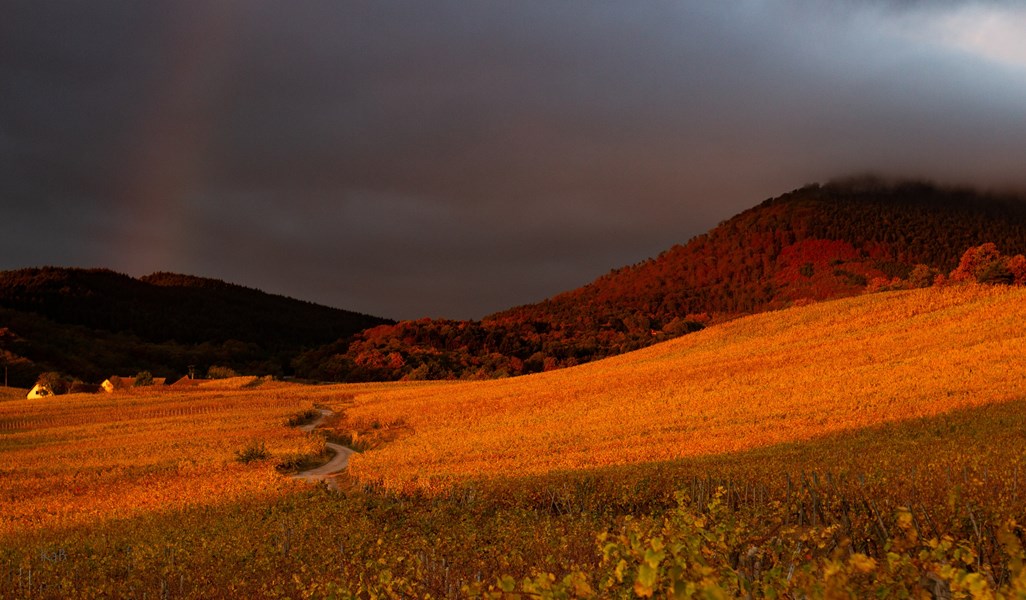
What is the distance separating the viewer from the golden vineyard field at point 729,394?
1209 inches

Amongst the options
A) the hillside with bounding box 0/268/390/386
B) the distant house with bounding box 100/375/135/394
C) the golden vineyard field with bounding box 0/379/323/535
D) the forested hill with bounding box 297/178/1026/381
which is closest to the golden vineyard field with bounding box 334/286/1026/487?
the golden vineyard field with bounding box 0/379/323/535

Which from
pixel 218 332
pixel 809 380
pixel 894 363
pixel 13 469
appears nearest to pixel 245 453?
pixel 13 469

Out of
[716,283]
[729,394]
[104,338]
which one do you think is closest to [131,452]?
[729,394]

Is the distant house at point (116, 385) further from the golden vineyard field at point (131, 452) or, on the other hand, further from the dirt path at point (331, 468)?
the dirt path at point (331, 468)

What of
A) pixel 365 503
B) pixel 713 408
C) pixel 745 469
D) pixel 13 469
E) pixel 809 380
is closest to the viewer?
pixel 745 469

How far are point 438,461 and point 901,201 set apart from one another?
186 metres

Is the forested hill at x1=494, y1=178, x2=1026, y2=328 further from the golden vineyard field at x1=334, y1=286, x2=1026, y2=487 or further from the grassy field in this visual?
the grassy field

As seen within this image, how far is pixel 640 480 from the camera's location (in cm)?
2116

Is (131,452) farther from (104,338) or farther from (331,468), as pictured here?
(104,338)

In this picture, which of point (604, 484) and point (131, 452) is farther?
point (131, 452)

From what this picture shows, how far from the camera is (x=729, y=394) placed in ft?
142

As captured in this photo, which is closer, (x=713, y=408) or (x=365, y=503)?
(x=365, y=503)

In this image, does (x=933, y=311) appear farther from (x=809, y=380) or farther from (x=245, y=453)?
(x=245, y=453)

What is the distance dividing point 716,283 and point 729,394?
11797cm
